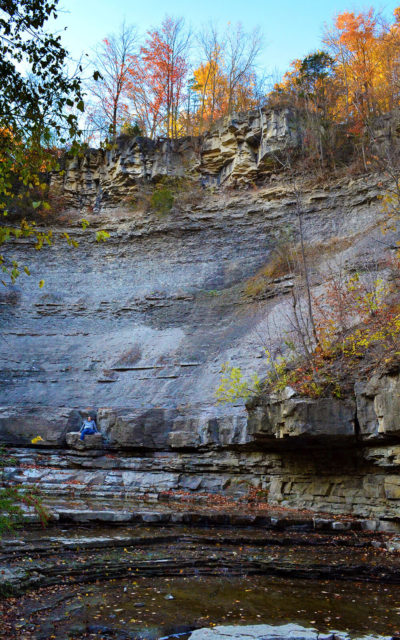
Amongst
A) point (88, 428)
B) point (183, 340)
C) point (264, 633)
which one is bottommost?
point (264, 633)

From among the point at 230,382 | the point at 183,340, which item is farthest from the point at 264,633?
the point at 183,340

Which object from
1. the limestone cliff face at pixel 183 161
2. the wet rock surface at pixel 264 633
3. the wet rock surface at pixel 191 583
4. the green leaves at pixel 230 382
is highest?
the limestone cliff face at pixel 183 161

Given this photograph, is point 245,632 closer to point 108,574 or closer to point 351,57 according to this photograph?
point 108,574

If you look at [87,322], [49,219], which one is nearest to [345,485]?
[87,322]

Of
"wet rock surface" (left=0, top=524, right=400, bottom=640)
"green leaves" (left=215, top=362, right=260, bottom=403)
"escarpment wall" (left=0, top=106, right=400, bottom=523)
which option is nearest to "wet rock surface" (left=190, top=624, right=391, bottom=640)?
"wet rock surface" (left=0, top=524, right=400, bottom=640)

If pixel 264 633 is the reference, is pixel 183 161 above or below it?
above

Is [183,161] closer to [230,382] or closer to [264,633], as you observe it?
[230,382]

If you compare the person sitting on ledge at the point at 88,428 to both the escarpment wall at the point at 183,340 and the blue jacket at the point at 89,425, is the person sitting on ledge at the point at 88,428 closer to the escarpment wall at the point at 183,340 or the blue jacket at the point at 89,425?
the blue jacket at the point at 89,425

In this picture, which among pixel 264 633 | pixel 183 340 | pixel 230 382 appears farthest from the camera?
pixel 183 340

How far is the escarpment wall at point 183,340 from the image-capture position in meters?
12.0

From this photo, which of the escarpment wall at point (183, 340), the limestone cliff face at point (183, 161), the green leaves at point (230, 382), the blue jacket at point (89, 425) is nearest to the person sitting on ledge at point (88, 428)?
the blue jacket at point (89, 425)

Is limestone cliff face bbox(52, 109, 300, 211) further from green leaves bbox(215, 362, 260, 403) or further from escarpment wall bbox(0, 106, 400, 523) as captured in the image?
green leaves bbox(215, 362, 260, 403)

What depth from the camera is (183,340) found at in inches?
874

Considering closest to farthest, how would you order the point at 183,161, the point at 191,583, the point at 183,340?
1. the point at 191,583
2. the point at 183,340
3. the point at 183,161
